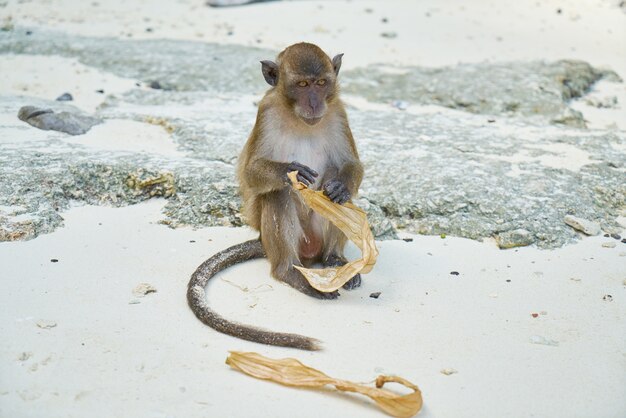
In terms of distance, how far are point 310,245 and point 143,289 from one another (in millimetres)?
1153

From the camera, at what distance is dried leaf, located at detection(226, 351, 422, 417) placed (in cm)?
332

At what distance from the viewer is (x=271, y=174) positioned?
15.4ft

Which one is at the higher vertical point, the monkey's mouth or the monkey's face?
the monkey's face

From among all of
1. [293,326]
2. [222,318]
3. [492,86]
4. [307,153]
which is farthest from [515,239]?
[492,86]

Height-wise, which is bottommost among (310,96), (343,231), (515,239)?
(515,239)

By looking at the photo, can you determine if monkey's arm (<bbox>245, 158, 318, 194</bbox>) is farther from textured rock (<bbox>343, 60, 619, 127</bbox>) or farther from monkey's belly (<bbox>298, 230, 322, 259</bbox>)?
textured rock (<bbox>343, 60, 619, 127</bbox>)

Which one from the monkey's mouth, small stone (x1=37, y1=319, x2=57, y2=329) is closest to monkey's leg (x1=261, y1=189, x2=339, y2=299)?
the monkey's mouth

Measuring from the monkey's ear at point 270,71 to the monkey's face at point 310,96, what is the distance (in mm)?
227

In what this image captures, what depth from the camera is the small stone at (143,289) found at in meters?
4.45

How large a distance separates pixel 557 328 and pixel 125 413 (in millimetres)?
2312

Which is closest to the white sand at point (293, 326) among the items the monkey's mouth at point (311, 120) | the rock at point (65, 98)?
the monkey's mouth at point (311, 120)

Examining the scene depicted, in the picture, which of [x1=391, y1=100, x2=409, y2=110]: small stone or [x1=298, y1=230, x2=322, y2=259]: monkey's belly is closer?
[x1=298, y1=230, x2=322, y2=259]: monkey's belly

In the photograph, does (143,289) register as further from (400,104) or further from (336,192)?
(400,104)

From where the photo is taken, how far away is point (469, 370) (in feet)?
12.2
